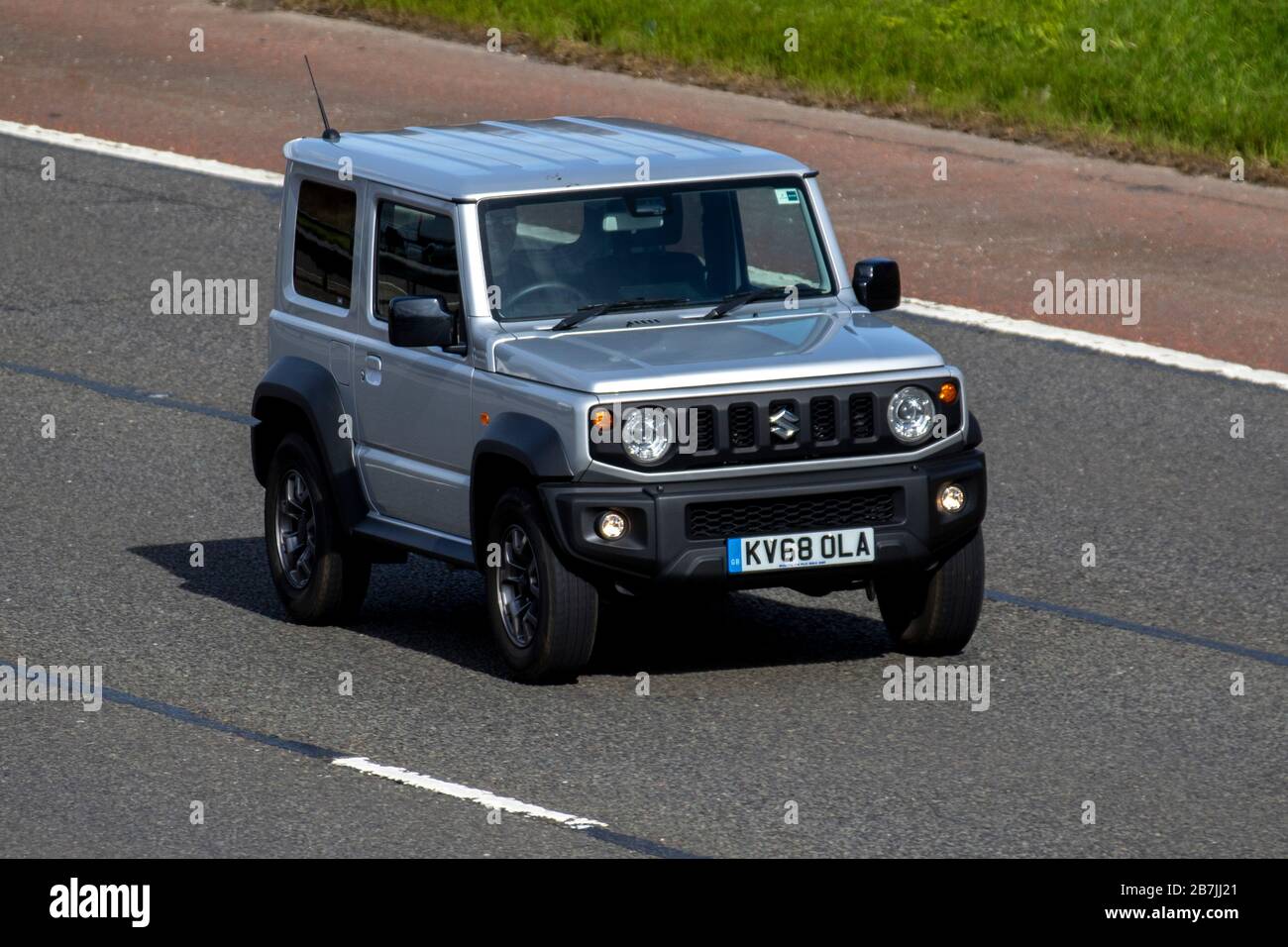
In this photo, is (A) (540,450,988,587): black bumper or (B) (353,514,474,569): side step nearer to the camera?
(A) (540,450,988,587): black bumper

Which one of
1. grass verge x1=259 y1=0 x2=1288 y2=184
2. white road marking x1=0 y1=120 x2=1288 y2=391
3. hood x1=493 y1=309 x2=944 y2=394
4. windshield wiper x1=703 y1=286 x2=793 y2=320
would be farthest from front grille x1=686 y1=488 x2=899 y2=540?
grass verge x1=259 y1=0 x2=1288 y2=184

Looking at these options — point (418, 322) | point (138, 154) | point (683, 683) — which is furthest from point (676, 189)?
point (138, 154)

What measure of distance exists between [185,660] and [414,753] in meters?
1.59

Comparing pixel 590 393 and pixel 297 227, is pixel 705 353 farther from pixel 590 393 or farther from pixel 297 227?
pixel 297 227

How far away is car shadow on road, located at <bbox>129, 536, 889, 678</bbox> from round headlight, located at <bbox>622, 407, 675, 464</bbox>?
23.6 inches

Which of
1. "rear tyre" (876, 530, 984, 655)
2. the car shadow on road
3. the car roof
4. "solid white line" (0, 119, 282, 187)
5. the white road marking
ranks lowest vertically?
the car shadow on road

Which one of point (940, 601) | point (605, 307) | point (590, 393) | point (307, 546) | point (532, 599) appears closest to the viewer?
point (590, 393)

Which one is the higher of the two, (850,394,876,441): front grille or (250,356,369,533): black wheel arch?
(850,394,876,441): front grille

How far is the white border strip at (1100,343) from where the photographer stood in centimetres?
1455

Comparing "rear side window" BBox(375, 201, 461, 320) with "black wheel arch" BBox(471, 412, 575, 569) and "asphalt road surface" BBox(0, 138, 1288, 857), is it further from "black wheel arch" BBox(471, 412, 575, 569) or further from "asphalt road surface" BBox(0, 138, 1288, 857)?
"asphalt road surface" BBox(0, 138, 1288, 857)

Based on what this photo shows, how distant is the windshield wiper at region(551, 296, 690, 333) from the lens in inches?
371

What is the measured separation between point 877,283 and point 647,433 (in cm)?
157

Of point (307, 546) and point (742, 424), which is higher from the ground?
point (742, 424)

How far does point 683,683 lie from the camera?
930 cm
